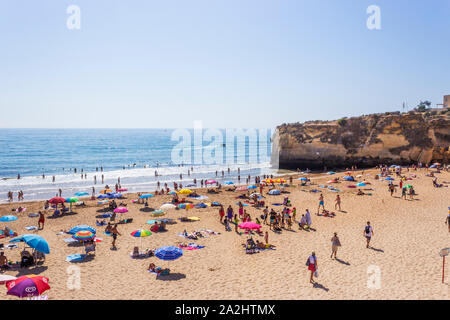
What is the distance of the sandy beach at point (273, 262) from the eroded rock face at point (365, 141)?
2420 centimetres

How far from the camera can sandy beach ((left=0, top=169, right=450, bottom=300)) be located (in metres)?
10.0

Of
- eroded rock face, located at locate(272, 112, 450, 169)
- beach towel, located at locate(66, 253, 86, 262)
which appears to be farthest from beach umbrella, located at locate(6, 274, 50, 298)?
eroded rock face, located at locate(272, 112, 450, 169)

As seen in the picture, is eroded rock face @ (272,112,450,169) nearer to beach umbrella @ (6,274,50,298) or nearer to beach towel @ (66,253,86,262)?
beach towel @ (66,253,86,262)

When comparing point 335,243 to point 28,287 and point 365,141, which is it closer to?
point 28,287

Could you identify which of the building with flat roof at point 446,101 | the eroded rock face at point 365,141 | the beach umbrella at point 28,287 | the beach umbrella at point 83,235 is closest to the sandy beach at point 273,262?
the beach umbrella at point 83,235

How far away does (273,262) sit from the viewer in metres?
12.6

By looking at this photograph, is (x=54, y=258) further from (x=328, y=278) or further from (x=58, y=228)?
(x=328, y=278)

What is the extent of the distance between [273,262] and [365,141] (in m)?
38.8

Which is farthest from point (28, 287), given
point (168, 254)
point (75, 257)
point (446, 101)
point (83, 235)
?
point (446, 101)

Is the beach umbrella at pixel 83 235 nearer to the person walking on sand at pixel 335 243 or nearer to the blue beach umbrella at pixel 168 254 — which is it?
the blue beach umbrella at pixel 168 254

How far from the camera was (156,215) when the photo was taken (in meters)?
19.5

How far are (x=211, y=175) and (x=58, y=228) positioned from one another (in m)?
28.3

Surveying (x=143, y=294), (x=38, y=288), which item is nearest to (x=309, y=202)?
(x=143, y=294)

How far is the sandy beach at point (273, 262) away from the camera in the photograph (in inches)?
395
